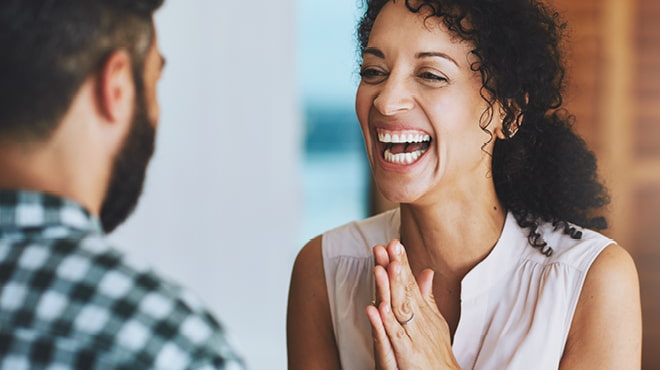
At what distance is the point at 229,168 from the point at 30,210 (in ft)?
8.87

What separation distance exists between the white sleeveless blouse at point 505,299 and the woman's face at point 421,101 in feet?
0.74

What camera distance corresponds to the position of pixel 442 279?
1610 mm

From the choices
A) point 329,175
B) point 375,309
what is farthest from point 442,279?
point 329,175

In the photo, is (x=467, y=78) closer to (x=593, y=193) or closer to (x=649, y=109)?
(x=593, y=193)

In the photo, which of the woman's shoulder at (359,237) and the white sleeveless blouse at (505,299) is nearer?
the white sleeveless blouse at (505,299)

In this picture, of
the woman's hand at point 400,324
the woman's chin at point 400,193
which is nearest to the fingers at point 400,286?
the woman's hand at point 400,324

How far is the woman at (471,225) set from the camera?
142 cm

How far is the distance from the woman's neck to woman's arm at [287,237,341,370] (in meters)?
0.22

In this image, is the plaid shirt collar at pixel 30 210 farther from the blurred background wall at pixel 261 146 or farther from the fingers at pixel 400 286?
the blurred background wall at pixel 261 146

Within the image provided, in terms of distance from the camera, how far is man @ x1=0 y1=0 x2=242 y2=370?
76 cm

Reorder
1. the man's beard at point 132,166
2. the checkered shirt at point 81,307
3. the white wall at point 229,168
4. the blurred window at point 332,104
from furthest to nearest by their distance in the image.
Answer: the blurred window at point 332,104 → the white wall at point 229,168 → the man's beard at point 132,166 → the checkered shirt at point 81,307

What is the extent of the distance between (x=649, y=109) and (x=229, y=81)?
205 centimetres

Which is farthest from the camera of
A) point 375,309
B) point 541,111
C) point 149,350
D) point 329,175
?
point 329,175

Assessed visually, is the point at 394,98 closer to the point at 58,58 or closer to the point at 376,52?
the point at 376,52
